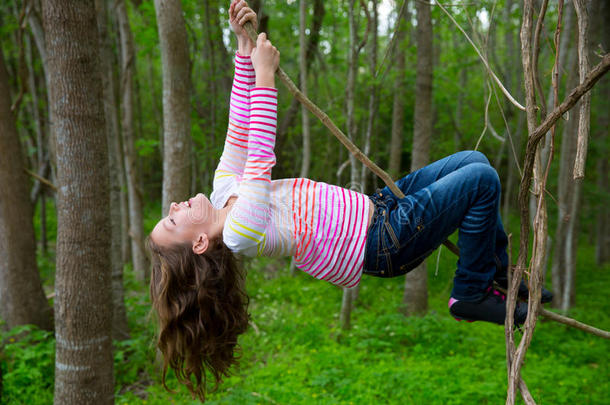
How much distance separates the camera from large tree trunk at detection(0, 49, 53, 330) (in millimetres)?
4254

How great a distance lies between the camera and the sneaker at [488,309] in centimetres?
188

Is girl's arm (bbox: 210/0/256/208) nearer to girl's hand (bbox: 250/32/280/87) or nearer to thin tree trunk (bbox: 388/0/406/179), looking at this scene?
girl's hand (bbox: 250/32/280/87)

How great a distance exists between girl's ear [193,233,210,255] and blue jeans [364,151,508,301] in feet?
2.19

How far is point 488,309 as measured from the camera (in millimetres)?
1886

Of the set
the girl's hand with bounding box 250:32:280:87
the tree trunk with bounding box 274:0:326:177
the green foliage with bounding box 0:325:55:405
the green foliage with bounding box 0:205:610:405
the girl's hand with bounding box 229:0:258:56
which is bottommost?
the green foliage with bounding box 0:205:610:405

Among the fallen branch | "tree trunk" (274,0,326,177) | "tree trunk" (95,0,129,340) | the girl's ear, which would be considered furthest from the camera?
"tree trunk" (274,0,326,177)

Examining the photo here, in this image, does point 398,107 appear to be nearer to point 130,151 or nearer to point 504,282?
point 130,151

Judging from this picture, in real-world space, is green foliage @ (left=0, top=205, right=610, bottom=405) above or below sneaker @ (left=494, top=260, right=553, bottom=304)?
below

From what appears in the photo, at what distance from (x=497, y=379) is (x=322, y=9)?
595 cm

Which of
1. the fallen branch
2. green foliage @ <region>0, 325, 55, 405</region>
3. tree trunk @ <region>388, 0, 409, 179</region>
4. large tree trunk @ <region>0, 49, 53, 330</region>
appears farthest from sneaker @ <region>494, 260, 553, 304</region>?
tree trunk @ <region>388, 0, 409, 179</region>

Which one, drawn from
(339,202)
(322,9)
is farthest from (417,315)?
(322,9)

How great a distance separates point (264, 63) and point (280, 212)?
59 cm

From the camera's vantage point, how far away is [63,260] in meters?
2.56

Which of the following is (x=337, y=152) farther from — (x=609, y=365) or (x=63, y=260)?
(x=63, y=260)
